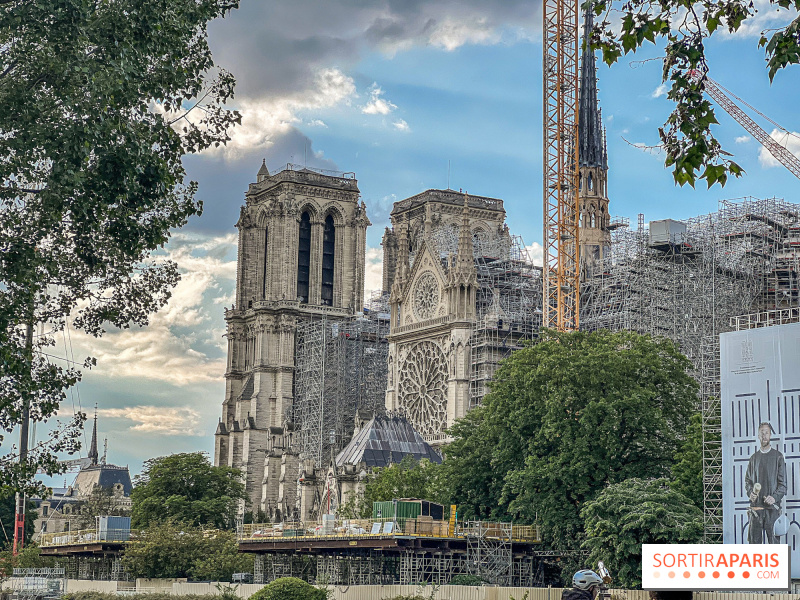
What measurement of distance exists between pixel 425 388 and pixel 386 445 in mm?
10239

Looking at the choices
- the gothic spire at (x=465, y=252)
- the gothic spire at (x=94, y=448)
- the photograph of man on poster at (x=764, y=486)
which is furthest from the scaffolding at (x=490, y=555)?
the gothic spire at (x=94, y=448)

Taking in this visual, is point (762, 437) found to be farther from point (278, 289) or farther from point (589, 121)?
point (278, 289)

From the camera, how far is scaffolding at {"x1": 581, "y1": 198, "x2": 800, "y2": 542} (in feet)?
235

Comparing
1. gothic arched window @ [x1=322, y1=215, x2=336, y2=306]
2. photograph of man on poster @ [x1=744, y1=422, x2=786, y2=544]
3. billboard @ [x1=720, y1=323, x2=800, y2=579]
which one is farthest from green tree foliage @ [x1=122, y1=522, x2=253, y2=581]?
gothic arched window @ [x1=322, y1=215, x2=336, y2=306]

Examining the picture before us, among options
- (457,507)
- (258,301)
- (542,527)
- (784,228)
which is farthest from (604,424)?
(258,301)

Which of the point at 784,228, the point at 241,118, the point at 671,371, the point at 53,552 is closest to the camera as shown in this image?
the point at 241,118

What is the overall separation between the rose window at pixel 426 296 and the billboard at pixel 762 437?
152 ft

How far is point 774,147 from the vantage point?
87.7 metres

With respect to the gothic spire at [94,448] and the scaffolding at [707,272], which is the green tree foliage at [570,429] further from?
the gothic spire at [94,448]

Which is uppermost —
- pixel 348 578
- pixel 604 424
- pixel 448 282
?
pixel 448 282

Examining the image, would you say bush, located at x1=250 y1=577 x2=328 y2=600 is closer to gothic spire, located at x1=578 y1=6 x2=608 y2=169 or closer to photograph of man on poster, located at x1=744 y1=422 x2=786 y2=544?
photograph of man on poster, located at x1=744 y1=422 x2=786 y2=544

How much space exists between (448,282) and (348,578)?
3211 cm

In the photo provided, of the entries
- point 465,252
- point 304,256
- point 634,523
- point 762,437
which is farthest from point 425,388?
point 762,437

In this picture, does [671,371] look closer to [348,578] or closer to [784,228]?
[348,578]
